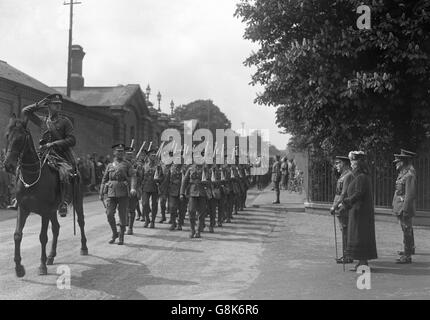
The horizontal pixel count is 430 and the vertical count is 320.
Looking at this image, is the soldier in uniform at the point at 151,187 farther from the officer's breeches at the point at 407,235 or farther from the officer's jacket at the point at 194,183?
the officer's breeches at the point at 407,235

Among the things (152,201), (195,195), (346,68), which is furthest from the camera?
(346,68)

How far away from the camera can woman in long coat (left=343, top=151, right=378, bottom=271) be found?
27.1 feet

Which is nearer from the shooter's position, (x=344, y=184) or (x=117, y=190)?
(x=344, y=184)

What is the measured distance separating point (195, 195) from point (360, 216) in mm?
4829

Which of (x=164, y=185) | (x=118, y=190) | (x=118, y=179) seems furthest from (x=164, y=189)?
(x=118, y=190)

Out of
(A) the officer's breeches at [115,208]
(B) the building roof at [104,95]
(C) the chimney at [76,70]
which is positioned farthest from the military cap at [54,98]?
(C) the chimney at [76,70]

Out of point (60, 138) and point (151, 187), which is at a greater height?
point (60, 138)

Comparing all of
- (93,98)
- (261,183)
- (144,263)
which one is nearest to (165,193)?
(144,263)

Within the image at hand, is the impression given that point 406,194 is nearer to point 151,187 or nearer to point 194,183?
point 194,183

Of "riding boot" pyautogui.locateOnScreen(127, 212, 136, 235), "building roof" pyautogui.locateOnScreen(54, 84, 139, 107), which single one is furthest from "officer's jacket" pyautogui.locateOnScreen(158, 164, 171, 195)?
"building roof" pyautogui.locateOnScreen(54, 84, 139, 107)

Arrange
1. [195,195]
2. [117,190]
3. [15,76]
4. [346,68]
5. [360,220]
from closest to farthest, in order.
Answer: [360,220] < [117,190] < [195,195] < [346,68] < [15,76]

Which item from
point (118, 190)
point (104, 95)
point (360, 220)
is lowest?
point (360, 220)

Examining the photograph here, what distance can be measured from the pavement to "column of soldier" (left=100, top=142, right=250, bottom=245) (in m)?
0.51

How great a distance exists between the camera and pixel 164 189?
1406 cm
